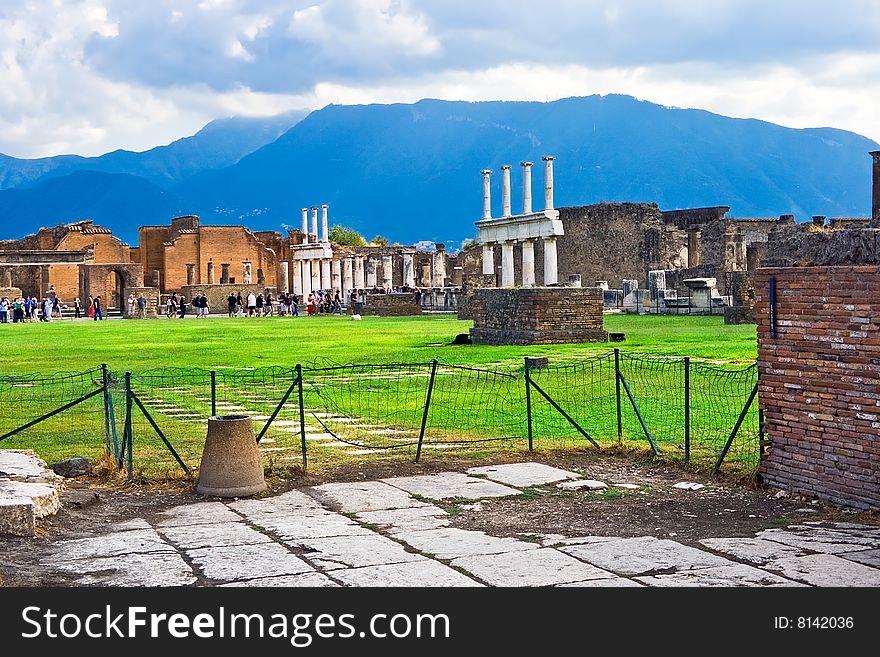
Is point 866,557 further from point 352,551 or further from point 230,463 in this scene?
point 230,463

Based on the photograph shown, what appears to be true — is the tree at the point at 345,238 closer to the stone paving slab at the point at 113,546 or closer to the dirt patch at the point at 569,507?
the dirt patch at the point at 569,507

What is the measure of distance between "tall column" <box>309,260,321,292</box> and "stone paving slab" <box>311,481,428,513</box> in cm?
5386

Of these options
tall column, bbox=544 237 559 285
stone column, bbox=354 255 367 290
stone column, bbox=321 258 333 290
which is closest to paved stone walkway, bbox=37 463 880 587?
tall column, bbox=544 237 559 285

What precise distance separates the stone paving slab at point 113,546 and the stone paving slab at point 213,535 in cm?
11

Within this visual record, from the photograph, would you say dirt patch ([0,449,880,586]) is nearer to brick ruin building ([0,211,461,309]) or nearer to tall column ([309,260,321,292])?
brick ruin building ([0,211,461,309])

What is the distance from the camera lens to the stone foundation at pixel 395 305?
4612 centimetres

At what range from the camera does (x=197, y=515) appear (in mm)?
8656

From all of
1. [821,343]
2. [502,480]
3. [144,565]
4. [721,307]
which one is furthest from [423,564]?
[721,307]

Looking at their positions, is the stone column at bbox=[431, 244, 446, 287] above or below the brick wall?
above

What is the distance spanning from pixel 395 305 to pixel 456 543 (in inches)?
1530

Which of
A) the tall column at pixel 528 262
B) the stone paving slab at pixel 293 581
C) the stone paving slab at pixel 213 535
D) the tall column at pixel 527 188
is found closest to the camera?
the stone paving slab at pixel 293 581

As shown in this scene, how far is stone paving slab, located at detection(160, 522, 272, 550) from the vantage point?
7.60 metres

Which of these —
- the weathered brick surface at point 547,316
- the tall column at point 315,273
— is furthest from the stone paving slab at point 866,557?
the tall column at point 315,273

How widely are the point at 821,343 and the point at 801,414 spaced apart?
0.58 metres
